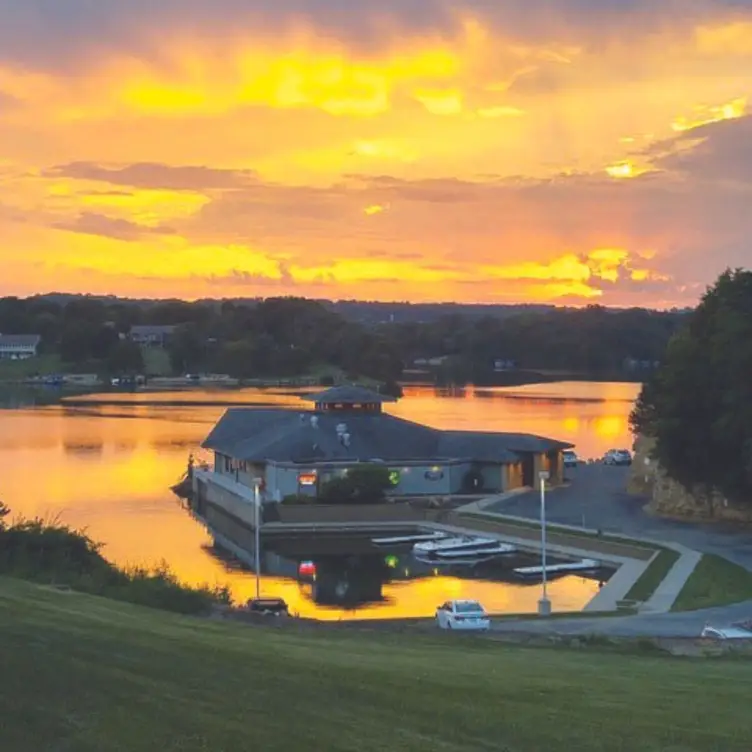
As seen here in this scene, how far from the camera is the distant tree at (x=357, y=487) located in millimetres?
49625

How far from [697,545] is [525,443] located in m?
15.6

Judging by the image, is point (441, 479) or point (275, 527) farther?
point (441, 479)

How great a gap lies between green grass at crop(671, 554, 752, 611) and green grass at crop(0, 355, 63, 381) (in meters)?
152

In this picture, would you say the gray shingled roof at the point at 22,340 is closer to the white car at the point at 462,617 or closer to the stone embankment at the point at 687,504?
the stone embankment at the point at 687,504

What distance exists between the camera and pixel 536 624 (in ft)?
79.4

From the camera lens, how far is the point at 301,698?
10.0m

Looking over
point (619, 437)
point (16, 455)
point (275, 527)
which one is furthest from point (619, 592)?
point (619, 437)

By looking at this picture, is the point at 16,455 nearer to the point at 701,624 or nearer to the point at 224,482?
the point at 224,482

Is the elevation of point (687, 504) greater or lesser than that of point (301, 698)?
lesser

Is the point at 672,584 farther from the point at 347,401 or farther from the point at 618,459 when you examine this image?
the point at 618,459

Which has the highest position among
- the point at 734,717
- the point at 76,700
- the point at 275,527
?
the point at 76,700

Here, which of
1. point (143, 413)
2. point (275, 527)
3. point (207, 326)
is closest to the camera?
point (275, 527)

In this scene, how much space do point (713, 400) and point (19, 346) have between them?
16555 cm

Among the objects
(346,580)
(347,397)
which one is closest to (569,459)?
(347,397)
